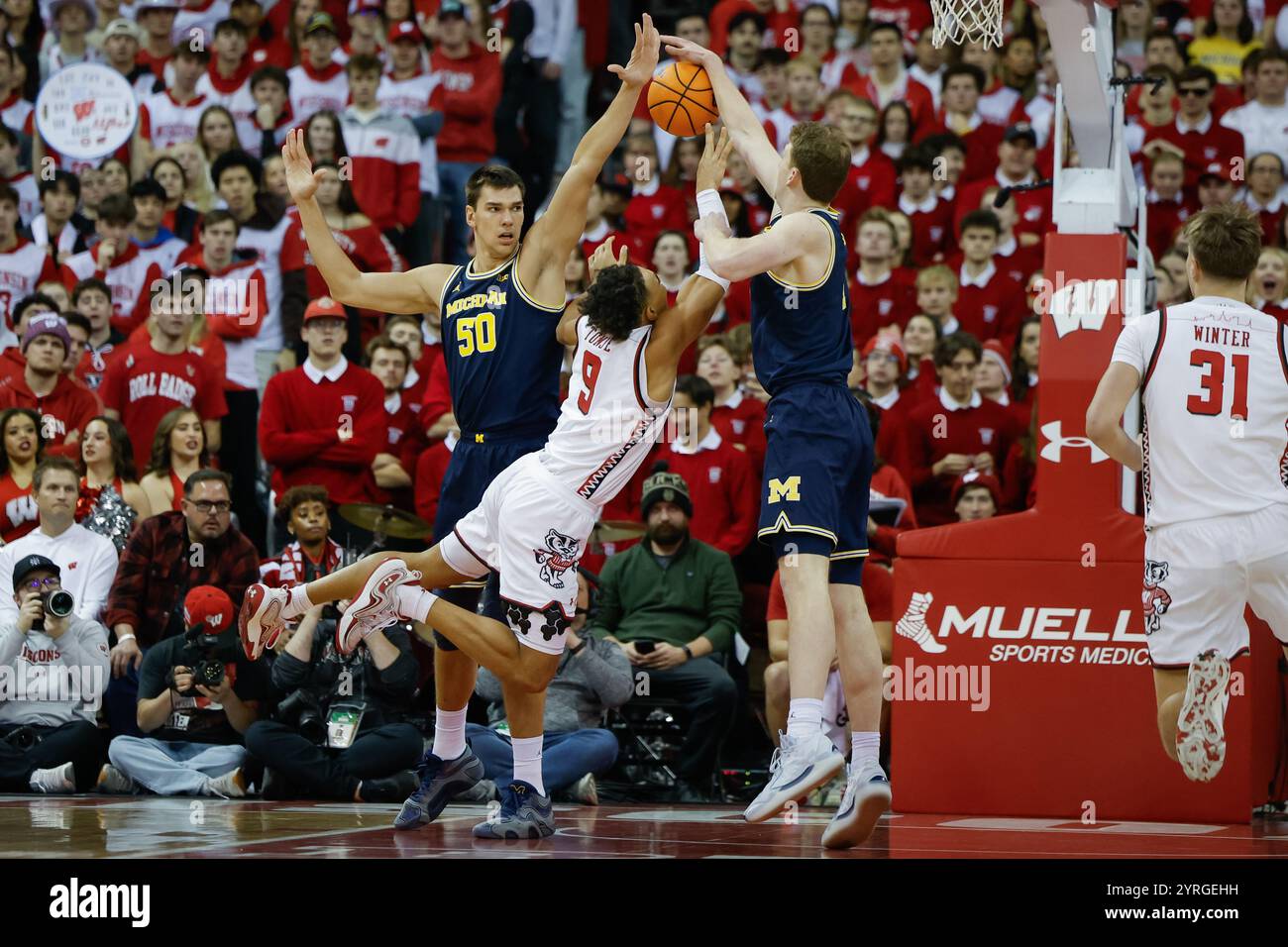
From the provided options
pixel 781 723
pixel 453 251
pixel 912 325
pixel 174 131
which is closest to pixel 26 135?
pixel 174 131

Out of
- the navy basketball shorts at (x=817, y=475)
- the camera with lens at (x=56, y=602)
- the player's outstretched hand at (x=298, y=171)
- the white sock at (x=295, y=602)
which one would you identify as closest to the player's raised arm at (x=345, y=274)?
the player's outstretched hand at (x=298, y=171)

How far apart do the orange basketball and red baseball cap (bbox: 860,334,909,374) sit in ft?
14.1

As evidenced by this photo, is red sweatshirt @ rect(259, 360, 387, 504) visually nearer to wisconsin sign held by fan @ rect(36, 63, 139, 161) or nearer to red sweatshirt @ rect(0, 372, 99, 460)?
red sweatshirt @ rect(0, 372, 99, 460)

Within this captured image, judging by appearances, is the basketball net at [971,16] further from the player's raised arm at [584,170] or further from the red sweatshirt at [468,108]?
→ the red sweatshirt at [468,108]

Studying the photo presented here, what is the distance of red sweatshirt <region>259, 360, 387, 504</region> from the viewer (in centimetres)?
1158

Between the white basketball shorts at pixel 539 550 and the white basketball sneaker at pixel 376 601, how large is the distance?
427 millimetres

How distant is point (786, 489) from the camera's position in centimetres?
701

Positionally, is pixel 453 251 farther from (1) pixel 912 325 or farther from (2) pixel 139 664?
(2) pixel 139 664

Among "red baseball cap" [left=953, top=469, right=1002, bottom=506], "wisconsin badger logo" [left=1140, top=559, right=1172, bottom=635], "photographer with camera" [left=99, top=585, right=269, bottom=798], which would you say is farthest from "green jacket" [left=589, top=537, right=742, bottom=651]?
"wisconsin badger logo" [left=1140, top=559, right=1172, bottom=635]

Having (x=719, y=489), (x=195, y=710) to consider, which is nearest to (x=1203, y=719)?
(x=719, y=489)

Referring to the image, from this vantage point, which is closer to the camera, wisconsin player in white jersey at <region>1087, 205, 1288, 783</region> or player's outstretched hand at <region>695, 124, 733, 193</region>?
wisconsin player in white jersey at <region>1087, 205, 1288, 783</region>

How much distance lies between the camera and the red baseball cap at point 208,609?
10086 mm

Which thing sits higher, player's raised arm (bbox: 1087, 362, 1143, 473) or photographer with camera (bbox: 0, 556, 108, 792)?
player's raised arm (bbox: 1087, 362, 1143, 473)

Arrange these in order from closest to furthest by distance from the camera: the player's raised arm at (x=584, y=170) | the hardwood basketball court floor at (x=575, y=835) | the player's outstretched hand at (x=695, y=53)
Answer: the hardwood basketball court floor at (x=575, y=835)
the player's raised arm at (x=584, y=170)
the player's outstretched hand at (x=695, y=53)
